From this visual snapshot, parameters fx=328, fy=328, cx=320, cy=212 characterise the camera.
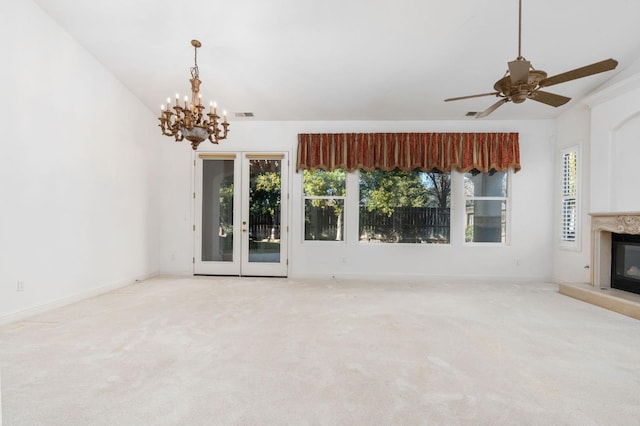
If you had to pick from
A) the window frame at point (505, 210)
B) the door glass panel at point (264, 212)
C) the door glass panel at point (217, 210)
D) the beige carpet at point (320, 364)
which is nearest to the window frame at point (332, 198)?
the door glass panel at point (264, 212)

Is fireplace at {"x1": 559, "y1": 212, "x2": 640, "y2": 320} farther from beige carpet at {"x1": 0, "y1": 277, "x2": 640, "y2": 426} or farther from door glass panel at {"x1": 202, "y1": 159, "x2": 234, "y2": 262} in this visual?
door glass panel at {"x1": 202, "y1": 159, "x2": 234, "y2": 262}

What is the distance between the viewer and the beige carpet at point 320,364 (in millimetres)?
2029

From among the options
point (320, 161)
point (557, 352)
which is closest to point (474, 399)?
point (557, 352)

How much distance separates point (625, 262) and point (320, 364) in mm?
4743

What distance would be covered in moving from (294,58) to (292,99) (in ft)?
3.34

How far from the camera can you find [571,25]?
3873 millimetres

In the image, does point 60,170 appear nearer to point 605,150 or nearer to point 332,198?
point 332,198

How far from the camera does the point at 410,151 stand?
5.99 m

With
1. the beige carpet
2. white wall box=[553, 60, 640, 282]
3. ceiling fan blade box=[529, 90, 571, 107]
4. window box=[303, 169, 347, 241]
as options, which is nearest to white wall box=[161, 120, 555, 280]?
window box=[303, 169, 347, 241]

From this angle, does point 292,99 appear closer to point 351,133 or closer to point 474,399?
point 351,133

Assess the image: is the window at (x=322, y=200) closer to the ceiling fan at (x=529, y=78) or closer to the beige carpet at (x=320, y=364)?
the beige carpet at (x=320, y=364)

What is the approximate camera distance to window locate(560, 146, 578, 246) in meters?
5.54

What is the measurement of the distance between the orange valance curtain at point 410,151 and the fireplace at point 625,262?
1864 millimetres

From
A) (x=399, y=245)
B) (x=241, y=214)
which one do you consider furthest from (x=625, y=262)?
(x=241, y=214)
